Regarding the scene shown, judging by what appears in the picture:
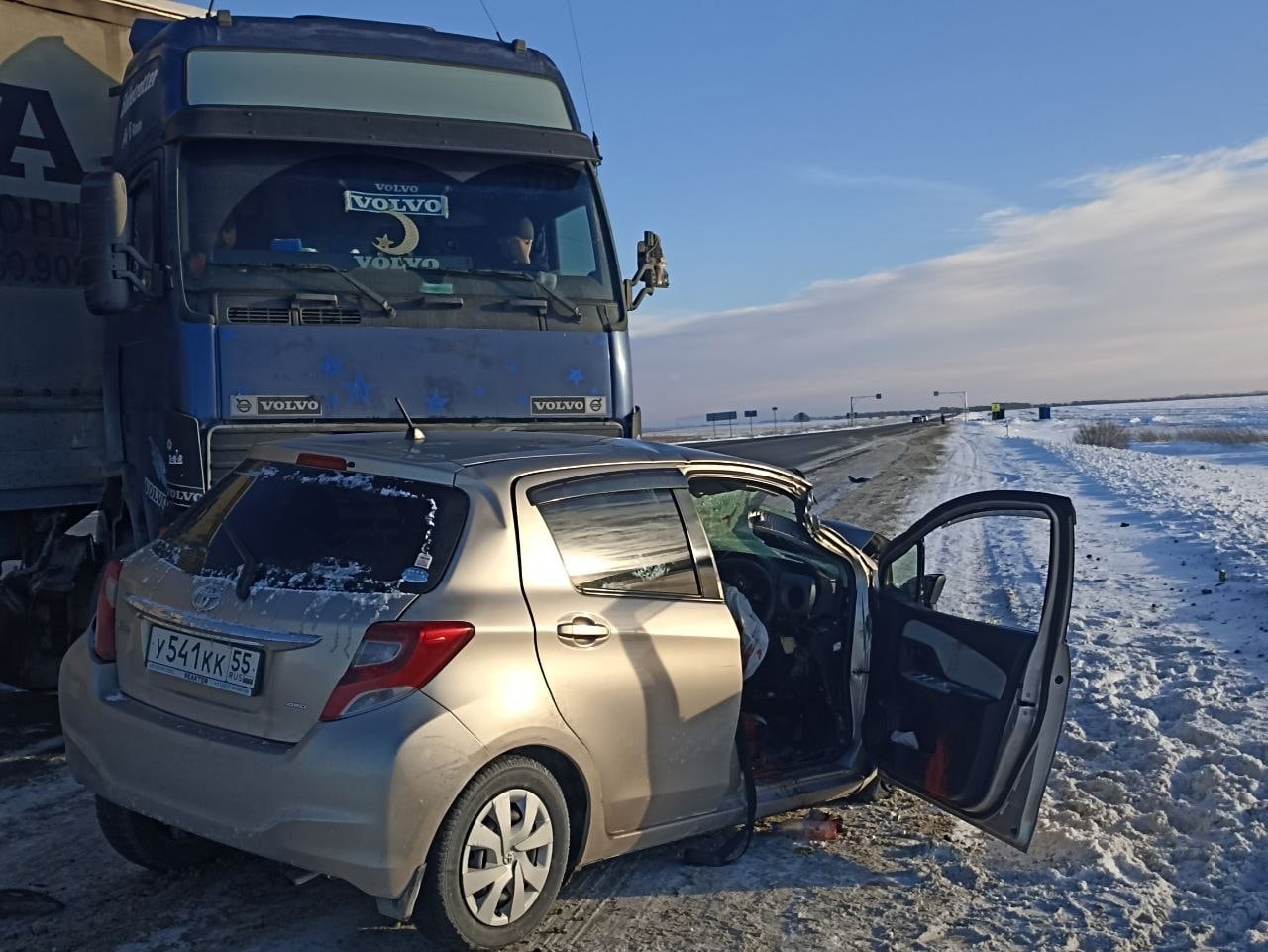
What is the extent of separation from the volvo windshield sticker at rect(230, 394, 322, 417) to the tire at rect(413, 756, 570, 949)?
3042mm

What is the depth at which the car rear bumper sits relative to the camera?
3.35 metres

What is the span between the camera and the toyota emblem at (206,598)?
3.76 metres

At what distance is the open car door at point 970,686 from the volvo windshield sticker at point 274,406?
304 centimetres

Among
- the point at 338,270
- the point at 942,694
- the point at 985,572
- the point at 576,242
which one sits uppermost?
the point at 576,242

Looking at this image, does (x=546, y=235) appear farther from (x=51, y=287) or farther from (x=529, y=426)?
(x=51, y=287)

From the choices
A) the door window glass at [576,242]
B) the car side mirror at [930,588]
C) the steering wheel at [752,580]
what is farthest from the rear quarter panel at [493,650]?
the door window glass at [576,242]

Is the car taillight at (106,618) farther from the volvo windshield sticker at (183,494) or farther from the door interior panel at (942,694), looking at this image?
the door interior panel at (942,694)

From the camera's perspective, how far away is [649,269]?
7367 millimetres

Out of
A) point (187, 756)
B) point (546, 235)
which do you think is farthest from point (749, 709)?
point (546, 235)

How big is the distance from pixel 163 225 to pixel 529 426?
2.24 metres

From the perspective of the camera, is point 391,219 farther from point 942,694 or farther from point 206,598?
point 942,694

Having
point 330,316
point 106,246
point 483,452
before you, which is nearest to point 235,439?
point 330,316

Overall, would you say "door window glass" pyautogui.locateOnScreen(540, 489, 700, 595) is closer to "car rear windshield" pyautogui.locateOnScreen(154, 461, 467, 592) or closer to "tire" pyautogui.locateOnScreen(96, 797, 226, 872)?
"car rear windshield" pyautogui.locateOnScreen(154, 461, 467, 592)

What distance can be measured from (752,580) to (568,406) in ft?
5.96
